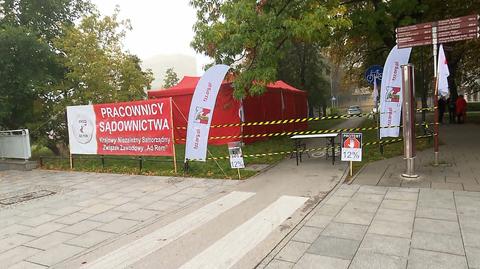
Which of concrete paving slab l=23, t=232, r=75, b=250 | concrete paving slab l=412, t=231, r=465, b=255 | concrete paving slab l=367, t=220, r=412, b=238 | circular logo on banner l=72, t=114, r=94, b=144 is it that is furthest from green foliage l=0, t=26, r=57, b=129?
concrete paving slab l=412, t=231, r=465, b=255

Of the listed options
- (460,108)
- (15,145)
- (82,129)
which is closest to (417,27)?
(82,129)

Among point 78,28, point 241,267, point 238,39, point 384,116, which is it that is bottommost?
point 241,267

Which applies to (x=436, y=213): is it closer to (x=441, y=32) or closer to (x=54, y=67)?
(x=441, y=32)

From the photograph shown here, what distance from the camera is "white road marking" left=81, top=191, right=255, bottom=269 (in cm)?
442

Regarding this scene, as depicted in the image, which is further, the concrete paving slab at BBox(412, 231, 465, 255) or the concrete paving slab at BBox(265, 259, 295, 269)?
the concrete paving slab at BBox(412, 231, 465, 255)

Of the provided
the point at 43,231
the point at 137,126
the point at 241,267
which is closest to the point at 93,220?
the point at 43,231

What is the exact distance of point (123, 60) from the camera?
51.5ft

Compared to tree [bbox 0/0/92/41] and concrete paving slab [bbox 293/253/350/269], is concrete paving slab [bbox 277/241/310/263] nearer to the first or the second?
concrete paving slab [bbox 293/253/350/269]

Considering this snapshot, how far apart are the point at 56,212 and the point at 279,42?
6756 millimetres

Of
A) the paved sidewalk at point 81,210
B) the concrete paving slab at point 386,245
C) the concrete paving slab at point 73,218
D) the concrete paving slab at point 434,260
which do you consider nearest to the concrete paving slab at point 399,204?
the concrete paving slab at point 386,245

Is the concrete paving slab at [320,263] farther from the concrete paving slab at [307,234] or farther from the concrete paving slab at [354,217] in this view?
the concrete paving slab at [354,217]

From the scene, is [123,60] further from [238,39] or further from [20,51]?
[238,39]

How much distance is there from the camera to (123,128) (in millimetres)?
10562

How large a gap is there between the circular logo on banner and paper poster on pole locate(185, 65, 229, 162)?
4.05 m
